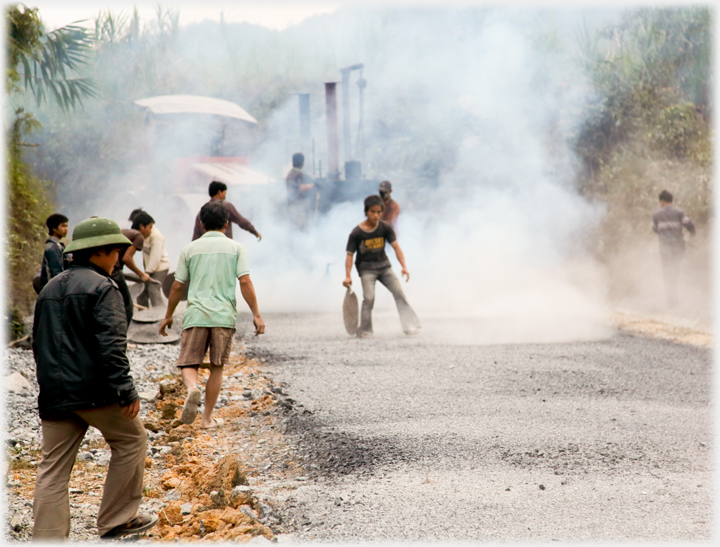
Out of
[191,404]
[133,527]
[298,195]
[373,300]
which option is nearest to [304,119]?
[298,195]

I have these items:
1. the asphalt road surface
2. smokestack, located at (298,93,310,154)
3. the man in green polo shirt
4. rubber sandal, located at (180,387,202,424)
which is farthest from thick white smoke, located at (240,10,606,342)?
A: rubber sandal, located at (180,387,202,424)

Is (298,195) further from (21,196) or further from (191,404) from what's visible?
(191,404)

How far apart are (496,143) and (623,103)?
384 centimetres

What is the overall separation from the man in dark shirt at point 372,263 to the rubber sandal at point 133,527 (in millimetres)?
5759

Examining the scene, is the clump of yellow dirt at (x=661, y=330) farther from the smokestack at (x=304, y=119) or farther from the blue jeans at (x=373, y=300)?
the smokestack at (x=304, y=119)

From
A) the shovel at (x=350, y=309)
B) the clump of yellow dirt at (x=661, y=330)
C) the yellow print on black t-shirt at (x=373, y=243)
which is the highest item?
the yellow print on black t-shirt at (x=373, y=243)

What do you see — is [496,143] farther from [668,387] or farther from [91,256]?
[91,256]

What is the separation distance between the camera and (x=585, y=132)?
52.6 ft

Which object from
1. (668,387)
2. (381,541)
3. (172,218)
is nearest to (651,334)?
(668,387)

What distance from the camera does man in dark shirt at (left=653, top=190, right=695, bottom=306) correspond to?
11258 mm

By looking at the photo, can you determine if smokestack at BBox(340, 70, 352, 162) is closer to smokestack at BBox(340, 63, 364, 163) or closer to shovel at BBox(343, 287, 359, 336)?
smokestack at BBox(340, 63, 364, 163)

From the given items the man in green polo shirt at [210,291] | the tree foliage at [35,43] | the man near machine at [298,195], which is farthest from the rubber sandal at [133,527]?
the man near machine at [298,195]

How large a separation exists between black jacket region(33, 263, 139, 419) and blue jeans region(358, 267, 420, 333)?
238 inches

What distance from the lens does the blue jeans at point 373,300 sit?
30.0ft
